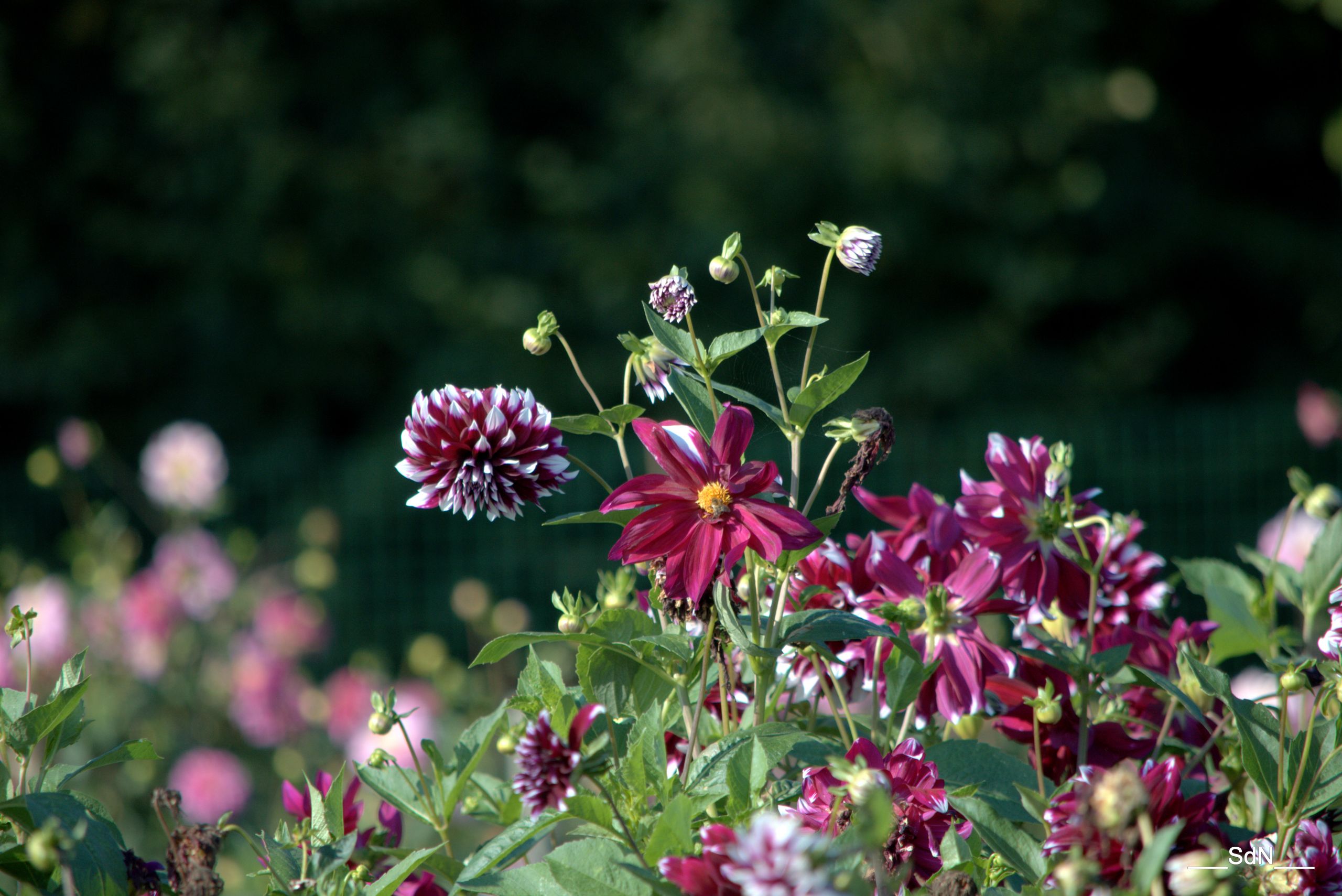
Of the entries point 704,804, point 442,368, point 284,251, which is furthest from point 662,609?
point 284,251

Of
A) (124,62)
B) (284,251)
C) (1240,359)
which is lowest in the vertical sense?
(1240,359)

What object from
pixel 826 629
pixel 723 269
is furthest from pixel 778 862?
pixel 723 269

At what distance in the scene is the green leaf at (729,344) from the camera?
0.48 meters

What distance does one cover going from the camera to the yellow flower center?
46 cm

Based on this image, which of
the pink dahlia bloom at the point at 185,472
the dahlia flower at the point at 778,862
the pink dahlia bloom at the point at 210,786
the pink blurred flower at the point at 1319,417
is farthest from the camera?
the pink blurred flower at the point at 1319,417

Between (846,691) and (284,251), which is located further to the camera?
(284,251)

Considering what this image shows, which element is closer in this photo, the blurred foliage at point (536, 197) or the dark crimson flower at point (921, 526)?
the dark crimson flower at point (921, 526)

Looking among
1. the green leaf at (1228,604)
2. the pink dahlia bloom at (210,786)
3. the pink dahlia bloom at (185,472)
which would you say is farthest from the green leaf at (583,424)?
the pink dahlia bloom at (185,472)

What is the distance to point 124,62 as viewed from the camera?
4645 mm

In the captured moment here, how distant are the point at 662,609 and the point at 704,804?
3.2 inches

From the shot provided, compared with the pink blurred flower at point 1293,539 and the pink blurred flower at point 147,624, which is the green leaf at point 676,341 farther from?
the pink blurred flower at point 147,624

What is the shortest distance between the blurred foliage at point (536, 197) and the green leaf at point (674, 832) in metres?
3.84

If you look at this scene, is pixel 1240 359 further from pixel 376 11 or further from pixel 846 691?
pixel 846 691

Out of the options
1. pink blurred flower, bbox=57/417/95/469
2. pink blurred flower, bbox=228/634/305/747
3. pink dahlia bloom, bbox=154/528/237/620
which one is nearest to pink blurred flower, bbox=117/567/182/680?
pink dahlia bloom, bbox=154/528/237/620
